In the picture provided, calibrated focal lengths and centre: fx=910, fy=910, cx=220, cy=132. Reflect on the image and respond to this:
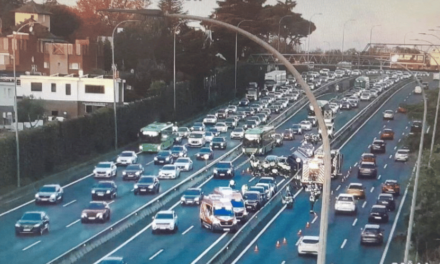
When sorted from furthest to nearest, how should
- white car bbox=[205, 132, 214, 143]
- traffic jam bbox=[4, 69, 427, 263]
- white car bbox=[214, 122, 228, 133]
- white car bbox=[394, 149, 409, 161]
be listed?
1. white car bbox=[214, 122, 228, 133]
2. white car bbox=[205, 132, 214, 143]
3. white car bbox=[394, 149, 409, 161]
4. traffic jam bbox=[4, 69, 427, 263]

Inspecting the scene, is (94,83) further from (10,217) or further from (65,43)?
(10,217)

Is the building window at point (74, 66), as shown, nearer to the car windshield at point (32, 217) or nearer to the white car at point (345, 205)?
the white car at point (345, 205)

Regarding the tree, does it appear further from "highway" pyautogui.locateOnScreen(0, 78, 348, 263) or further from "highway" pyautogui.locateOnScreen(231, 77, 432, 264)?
"highway" pyautogui.locateOnScreen(231, 77, 432, 264)

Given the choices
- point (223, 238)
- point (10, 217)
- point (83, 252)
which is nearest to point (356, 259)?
point (223, 238)

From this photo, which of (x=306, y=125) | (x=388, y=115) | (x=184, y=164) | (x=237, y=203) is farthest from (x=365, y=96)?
(x=237, y=203)

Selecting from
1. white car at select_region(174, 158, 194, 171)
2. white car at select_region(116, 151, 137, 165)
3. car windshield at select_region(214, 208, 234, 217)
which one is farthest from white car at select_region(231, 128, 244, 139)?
car windshield at select_region(214, 208, 234, 217)
